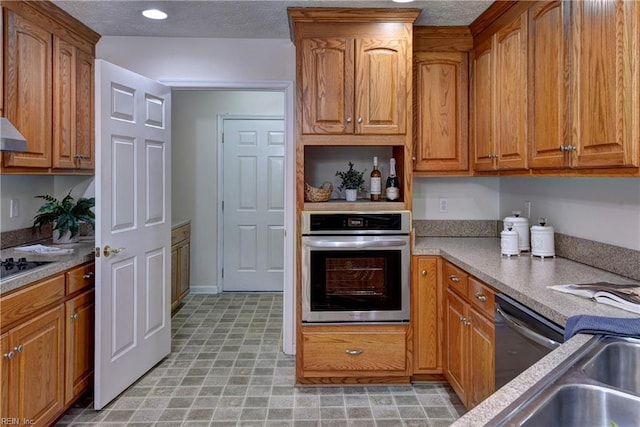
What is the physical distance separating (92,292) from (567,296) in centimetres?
253

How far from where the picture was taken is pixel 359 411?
8.51 feet

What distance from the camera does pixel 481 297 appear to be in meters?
2.21

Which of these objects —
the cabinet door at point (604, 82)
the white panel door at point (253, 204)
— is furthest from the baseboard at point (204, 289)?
the cabinet door at point (604, 82)

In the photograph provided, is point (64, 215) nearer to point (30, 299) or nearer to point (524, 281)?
point (30, 299)

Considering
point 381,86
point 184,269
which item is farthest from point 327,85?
point 184,269

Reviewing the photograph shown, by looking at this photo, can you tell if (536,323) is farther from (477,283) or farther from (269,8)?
(269,8)

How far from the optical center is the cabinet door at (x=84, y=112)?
9.74ft

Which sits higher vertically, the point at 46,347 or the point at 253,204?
the point at 253,204

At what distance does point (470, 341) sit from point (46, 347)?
7.19ft

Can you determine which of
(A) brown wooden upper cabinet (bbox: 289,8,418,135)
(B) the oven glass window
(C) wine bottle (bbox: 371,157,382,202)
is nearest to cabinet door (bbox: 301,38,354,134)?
(A) brown wooden upper cabinet (bbox: 289,8,418,135)

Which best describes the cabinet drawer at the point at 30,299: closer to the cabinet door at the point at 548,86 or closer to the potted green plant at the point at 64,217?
the potted green plant at the point at 64,217

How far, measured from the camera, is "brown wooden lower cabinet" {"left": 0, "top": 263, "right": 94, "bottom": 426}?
1978mm

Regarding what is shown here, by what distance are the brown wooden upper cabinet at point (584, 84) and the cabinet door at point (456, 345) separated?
0.92 m

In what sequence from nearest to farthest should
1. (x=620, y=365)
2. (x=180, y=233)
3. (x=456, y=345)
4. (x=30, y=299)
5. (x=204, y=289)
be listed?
(x=620, y=365)
(x=30, y=299)
(x=456, y=345)
(x=180, y=233)
(x=204, y=289)
